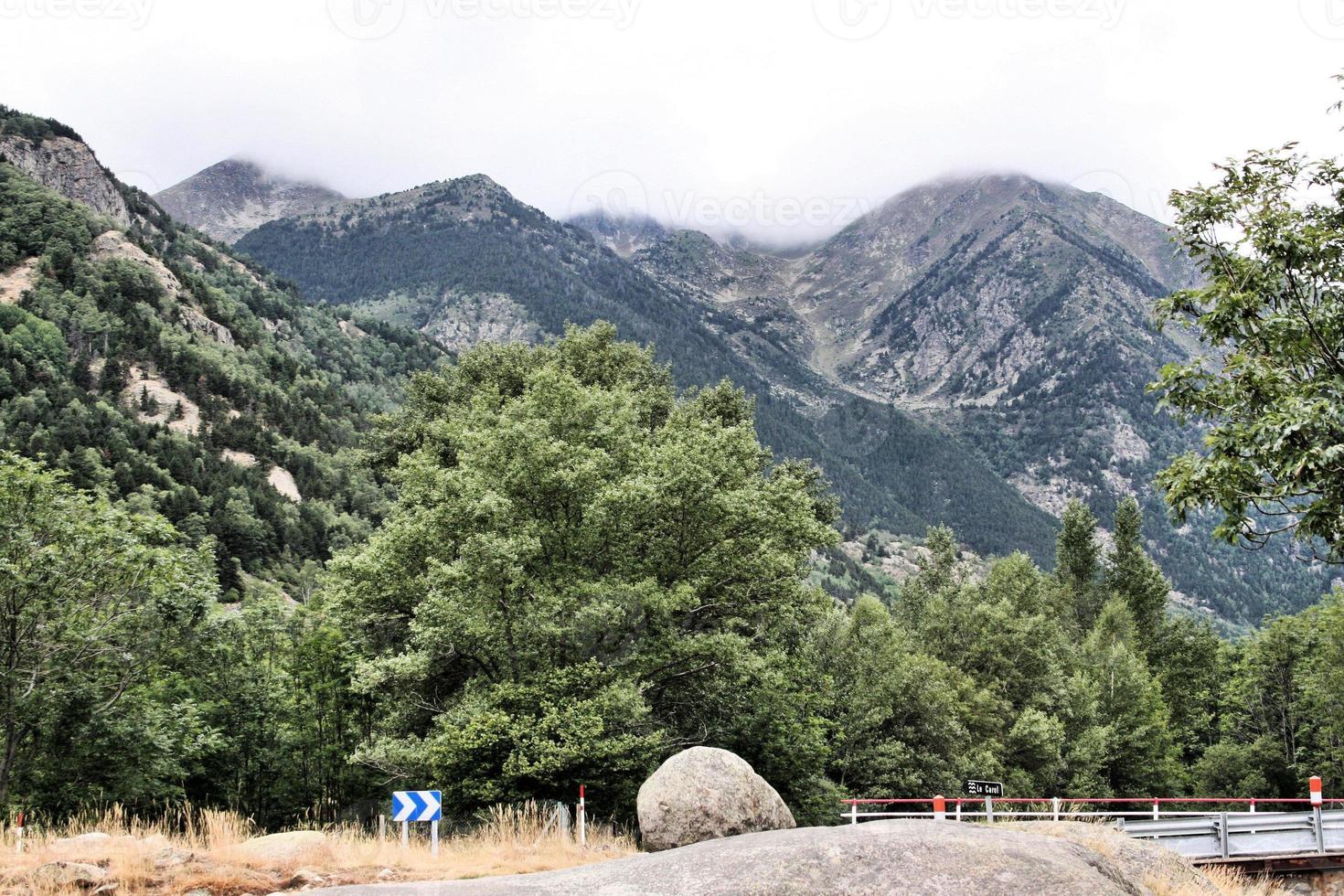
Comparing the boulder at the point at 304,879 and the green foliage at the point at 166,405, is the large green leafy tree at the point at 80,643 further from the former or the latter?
the green foliage at the point at 166,405

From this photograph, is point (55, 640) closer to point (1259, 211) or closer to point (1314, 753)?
point (1259, 211)

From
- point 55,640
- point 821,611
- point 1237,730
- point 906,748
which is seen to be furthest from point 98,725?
point 1237,730

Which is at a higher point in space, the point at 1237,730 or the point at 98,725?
the point at 98,725

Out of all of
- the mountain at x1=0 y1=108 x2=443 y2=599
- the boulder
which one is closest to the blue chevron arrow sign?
the boulder

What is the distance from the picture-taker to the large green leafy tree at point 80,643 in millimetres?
24578

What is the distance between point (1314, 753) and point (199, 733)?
6672 centimetres

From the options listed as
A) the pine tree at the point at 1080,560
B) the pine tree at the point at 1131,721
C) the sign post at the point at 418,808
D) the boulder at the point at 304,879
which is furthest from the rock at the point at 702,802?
the pine tree at the point at 1080,560

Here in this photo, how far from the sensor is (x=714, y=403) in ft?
140

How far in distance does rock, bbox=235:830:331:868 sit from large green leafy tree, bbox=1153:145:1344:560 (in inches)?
500

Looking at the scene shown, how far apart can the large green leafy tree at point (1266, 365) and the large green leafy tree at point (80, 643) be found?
2731cm

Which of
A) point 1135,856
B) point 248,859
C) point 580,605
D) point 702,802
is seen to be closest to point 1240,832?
point 1135,856

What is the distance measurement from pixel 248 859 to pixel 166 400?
6258 inches

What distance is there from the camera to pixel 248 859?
1130 cm

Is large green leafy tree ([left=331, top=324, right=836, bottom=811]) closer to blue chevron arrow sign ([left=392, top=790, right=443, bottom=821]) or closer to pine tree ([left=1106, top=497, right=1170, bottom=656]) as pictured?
blue chevron arrow sign ([left=392, top=790, right=443, bottom=821])
